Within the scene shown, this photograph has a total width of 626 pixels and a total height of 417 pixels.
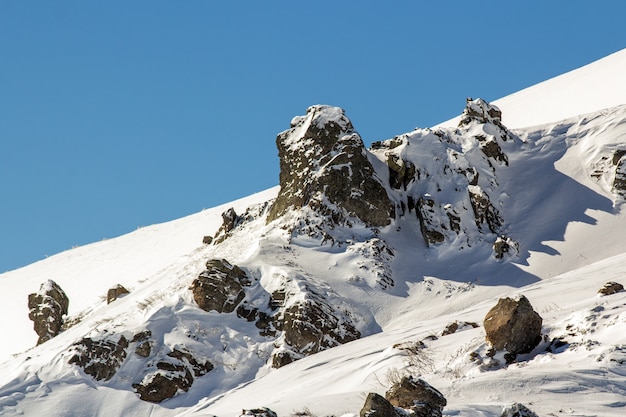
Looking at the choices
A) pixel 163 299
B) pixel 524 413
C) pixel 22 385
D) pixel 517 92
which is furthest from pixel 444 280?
pixel 517 92

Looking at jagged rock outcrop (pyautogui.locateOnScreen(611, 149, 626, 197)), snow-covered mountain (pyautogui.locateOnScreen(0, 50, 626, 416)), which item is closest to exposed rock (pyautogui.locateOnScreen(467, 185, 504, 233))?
snow-covered mountain (pyautogui.locateOnScreen(0, 50, 626, 416))

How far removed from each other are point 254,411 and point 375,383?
493 centimetres

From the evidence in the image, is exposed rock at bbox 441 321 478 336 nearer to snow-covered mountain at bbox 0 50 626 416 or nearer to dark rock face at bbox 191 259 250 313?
snow-covered mountain at bbox 0 50 626 416

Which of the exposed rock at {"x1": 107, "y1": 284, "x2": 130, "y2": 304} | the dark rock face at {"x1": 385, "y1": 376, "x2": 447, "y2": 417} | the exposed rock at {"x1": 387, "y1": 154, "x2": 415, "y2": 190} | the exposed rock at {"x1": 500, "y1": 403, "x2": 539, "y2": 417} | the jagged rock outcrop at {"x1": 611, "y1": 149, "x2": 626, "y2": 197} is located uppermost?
the exposed rock at {"x1": 387, "y1": 154, "x2": 415, "y2": 190}

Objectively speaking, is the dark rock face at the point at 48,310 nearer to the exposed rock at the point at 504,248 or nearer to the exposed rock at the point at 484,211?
the exposed rock at the point at 484,211

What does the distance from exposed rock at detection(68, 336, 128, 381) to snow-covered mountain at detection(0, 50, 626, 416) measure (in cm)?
4

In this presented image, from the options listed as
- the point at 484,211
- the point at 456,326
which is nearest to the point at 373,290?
the point at 484,211

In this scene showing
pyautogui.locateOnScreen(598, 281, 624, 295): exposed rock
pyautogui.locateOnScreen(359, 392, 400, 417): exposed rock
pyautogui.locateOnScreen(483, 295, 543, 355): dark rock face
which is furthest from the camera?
pyautogui.locateOnScreen(598, 281, 624, 295): exposed rock

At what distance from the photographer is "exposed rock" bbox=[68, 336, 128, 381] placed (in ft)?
88.6

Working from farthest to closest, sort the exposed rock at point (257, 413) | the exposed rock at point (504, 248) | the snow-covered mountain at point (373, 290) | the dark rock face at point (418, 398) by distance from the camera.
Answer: the exposed rock at point (504, 248) → the snow-covered mountain at point (373, 290) → the dark rock face at point (418, 398) → the exposed rock at point (257, 413)

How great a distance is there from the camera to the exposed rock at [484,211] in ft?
110

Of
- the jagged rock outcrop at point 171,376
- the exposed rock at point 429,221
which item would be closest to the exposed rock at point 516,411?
the jagged rock outcrop at point 171,376

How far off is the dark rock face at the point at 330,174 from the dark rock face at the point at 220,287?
4733 mm

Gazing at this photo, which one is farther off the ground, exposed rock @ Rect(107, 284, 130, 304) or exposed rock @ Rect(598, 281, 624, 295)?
exposed rock @ Rect(107, 284, 130, 304)
